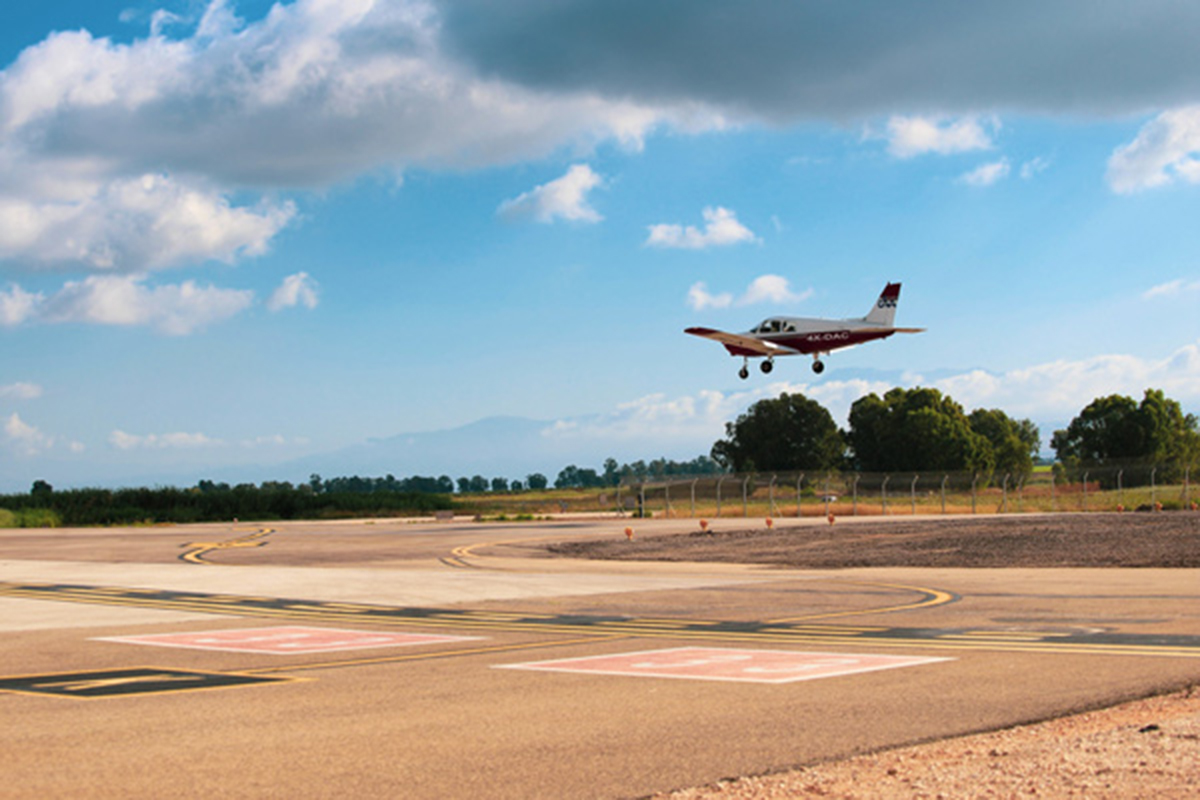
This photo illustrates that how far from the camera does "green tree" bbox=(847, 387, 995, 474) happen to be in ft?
470

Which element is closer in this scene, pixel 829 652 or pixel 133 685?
pixel 133 685

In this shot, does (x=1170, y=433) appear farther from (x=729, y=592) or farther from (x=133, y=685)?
(x=133, y=685)

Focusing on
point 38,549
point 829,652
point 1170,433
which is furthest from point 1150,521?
point 1170,433

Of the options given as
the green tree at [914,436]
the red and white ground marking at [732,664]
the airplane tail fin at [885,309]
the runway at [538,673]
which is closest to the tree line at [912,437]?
the green tree at [914,436]

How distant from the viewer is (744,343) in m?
48.8

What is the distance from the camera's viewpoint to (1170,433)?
14575cm

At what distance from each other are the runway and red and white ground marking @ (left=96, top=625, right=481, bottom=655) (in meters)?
0.06

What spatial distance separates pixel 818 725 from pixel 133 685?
6.17m

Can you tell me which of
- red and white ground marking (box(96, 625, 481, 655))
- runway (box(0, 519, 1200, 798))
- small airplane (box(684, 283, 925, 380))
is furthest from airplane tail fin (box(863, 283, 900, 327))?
red and white ground marking (box(96, 625, 481, 655))

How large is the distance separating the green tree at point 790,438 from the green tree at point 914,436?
386cm

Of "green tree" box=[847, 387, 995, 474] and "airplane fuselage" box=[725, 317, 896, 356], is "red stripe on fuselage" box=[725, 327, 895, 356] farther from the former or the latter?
"green tree" box=[847, 387, 995, 474]

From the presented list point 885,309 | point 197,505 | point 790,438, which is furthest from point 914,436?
point 885,309

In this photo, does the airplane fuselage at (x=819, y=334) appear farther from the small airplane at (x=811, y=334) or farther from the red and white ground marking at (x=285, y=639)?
the red and white ground marking at (x=285, y=639)

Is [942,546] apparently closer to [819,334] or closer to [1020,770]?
[819,334]
